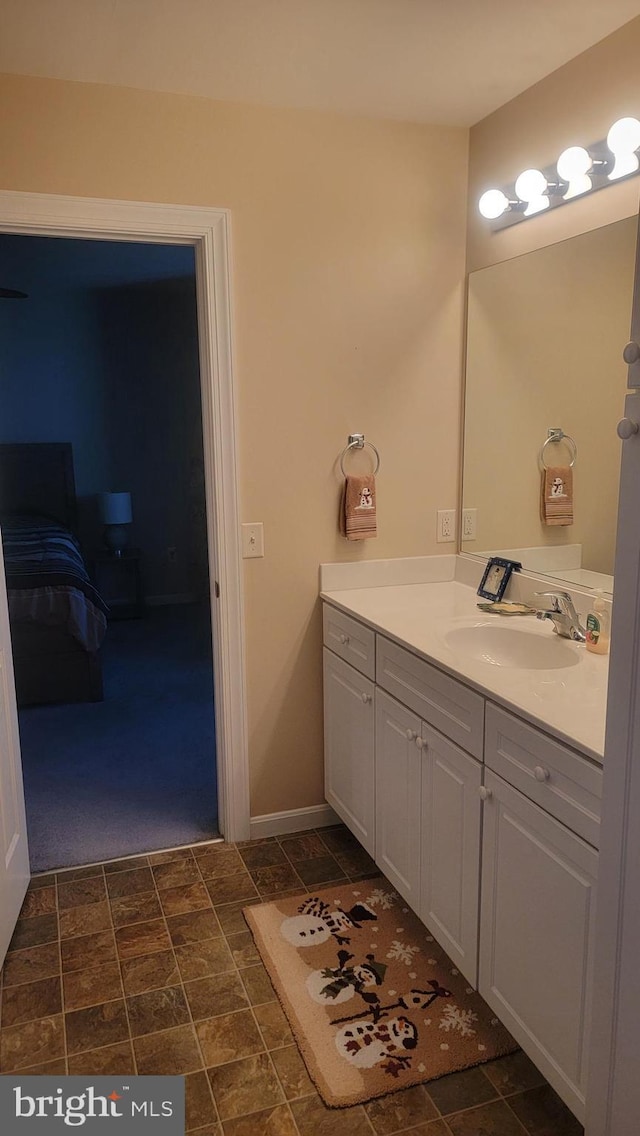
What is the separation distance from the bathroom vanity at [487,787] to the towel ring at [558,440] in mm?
498

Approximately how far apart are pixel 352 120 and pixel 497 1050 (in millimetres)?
2631

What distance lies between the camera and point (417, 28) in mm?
1940

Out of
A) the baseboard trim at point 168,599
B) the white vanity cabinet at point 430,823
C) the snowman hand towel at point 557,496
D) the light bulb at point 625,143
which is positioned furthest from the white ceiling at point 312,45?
the baseboard trim at point 168,599

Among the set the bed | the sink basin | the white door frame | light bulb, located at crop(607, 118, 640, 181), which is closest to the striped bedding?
the bed

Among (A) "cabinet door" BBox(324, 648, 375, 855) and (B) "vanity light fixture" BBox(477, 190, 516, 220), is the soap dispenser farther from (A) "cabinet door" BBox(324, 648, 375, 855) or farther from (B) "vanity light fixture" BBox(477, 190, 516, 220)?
(B) "vanity light fixture" BBox(477, 190, 516, 220)

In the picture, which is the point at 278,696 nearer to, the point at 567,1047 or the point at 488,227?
the point at 567,1047

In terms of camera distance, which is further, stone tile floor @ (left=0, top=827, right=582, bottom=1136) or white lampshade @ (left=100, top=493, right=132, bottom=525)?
white lampshade @ (left=100, top=493, right=132, bottom=525)

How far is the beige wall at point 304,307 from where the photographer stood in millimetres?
2312

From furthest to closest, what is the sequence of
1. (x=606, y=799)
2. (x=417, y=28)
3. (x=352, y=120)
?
(x=352, y=120), (x=417, y=28), (x=606, y=799)

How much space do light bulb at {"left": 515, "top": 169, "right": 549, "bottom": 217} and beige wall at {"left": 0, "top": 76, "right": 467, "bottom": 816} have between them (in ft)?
1.21

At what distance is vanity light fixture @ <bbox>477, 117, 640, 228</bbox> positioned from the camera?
1.93m

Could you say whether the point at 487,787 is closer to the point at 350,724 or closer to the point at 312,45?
the point at 350,724

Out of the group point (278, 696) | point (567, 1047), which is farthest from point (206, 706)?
point (567, 1047)

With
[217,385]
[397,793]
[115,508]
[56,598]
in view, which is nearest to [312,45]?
[217,385]
